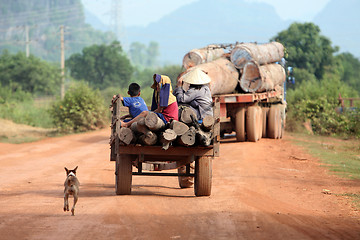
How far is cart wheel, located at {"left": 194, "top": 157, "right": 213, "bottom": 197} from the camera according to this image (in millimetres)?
8930

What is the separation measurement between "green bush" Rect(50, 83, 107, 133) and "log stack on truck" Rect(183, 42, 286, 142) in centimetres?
945

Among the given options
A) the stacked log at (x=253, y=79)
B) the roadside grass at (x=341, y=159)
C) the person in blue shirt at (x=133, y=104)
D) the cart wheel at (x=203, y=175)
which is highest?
the stacked log at (x=253, y=79)

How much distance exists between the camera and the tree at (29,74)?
49.2m

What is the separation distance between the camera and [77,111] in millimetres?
27188

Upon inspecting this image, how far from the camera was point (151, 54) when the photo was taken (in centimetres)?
19588

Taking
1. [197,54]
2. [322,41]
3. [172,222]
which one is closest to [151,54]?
[322,41]

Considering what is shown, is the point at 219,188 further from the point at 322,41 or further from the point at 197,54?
the point at 322,41

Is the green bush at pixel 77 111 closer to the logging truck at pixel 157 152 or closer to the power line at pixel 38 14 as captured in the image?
the logging truck at pixel 157 152

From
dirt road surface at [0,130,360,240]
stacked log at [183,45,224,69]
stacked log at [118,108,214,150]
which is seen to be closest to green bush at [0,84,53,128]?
stacked log at [183,45,224,69]

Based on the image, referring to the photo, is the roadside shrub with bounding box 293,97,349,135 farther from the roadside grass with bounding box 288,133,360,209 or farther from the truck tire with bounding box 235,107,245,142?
the truck tire with bounding box 235,107,245,142

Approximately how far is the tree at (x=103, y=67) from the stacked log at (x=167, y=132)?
5444 cm

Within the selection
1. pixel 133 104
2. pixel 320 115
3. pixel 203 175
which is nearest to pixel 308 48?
pixel 320 115

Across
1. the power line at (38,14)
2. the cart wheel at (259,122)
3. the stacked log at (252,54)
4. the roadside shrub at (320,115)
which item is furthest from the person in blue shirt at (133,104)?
the power line at (38,14)

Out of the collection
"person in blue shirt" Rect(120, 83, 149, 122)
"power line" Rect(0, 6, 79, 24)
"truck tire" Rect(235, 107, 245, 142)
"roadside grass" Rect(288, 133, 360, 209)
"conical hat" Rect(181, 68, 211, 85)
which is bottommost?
"roadside grass" Rect(288, 133, 360, 209)
